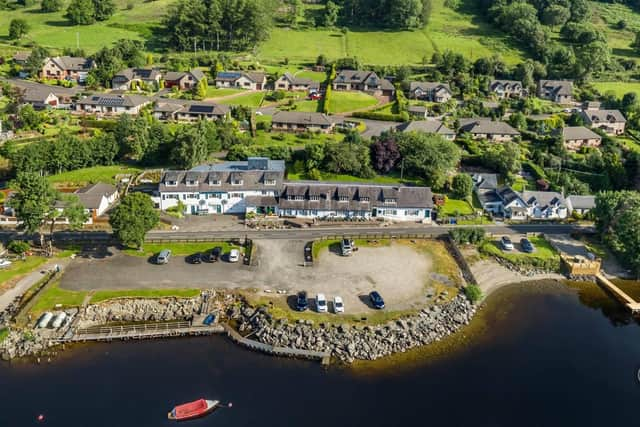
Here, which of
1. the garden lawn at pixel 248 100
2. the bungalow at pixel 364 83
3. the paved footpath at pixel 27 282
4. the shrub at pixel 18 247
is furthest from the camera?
the bungalow at pixel 364 83

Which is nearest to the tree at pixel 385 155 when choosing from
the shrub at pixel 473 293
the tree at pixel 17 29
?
the shrub at pixel 473 293

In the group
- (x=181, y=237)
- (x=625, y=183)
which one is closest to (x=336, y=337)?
(x=181, y=237)

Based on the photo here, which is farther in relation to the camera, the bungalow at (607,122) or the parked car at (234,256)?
the bungalow at (607,122)

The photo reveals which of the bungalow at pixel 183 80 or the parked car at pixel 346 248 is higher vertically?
the bungalow at pixel 183 80

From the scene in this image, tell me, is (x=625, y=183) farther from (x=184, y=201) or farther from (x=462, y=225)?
(x=184, y=201)

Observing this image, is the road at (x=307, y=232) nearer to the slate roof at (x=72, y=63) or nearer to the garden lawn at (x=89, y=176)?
the garden lawn at (x=89, y=176)
